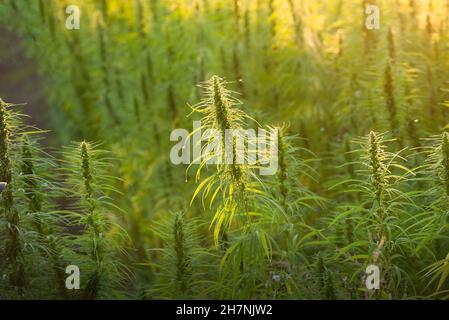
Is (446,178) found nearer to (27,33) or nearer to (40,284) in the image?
(40,284)

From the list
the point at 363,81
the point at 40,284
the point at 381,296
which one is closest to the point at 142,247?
the point at 40,284

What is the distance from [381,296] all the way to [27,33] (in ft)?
6.45

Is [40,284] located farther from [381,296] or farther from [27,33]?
[27,33]

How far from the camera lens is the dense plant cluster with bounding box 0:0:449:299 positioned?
64.7 inches

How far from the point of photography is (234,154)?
158cm

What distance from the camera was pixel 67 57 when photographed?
9.32 ft

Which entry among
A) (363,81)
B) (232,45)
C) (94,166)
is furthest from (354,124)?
(94,166)

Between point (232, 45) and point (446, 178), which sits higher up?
point (232, 45)

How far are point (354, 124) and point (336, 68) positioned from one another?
0.29 m

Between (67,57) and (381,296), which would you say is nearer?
(381,296)

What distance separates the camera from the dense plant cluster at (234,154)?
5.39ft
